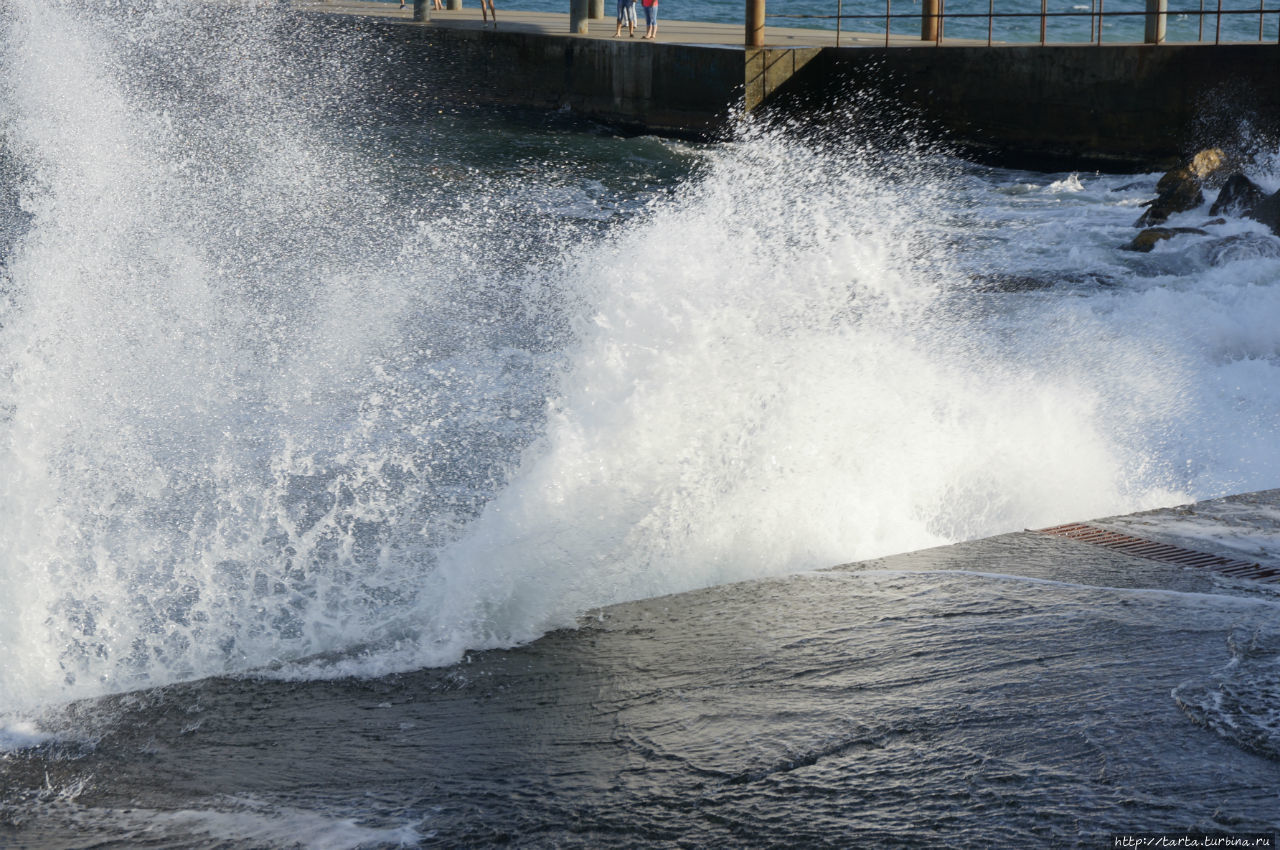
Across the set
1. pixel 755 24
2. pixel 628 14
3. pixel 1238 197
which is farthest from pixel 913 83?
pixel 1238 197

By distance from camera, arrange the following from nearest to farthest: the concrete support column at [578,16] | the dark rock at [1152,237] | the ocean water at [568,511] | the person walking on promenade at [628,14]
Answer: the ocean water at [568,511] → the dark rock at [1152,237] → the person walking on promenade at [628,14] → the concrete support column at [578,16]

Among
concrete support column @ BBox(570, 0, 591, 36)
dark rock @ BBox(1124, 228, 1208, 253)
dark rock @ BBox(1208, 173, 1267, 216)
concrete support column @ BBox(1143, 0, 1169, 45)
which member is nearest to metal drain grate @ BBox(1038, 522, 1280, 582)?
dark rock @ BBox(1124, 228, 1208, 253)

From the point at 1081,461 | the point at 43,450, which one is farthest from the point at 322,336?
the point at 1081,461

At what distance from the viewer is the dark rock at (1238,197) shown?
42.7ft

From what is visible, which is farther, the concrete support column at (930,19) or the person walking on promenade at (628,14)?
the person walking on promenade at (628,14)

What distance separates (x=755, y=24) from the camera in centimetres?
1844

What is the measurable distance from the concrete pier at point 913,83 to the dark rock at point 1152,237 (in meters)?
4.17

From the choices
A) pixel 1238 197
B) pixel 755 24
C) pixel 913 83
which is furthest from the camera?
pixel 755 24

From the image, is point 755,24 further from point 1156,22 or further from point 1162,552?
point 1162,552

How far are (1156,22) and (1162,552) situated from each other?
15760 mm

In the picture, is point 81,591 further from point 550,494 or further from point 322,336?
point 322,336

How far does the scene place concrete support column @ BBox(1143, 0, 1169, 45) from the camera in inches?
695

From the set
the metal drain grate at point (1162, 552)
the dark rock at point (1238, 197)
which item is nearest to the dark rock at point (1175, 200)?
the dark rock at point (1238, 197)

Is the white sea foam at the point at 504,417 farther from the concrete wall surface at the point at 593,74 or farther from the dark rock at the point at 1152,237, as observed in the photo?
the concrete wall surface at the point at 593,74
